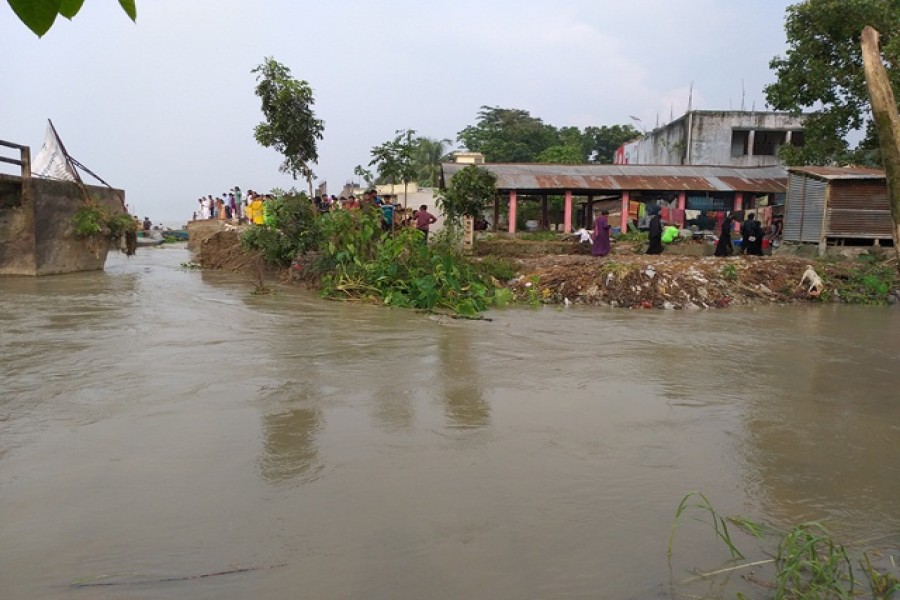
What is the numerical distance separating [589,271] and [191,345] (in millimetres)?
7783

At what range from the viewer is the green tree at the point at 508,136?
135ft

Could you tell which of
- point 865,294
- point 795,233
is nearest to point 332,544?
point 865,294

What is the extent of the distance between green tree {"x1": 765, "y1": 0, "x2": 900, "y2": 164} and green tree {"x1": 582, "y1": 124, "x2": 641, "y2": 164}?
2753cm

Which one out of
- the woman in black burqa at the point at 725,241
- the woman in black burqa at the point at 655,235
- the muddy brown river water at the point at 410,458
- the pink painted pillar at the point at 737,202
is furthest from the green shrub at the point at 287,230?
the pink painted pillar at the point at 737,202

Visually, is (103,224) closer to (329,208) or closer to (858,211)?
(329,208)

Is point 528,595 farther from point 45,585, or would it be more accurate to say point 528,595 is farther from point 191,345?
point 191,345

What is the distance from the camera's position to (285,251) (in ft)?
48.3

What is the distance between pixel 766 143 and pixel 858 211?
47.1 ft

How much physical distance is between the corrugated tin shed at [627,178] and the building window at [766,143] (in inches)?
251

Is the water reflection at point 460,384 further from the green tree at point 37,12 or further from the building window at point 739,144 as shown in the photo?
the building window at point 739,144

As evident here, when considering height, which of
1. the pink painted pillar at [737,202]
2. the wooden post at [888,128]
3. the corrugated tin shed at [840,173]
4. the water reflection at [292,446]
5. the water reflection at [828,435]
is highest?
the corrugated tin shed at [840,173]

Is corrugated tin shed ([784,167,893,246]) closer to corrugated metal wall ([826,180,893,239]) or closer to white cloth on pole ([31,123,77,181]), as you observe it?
corrugated metal wall ([826,180,893,239])

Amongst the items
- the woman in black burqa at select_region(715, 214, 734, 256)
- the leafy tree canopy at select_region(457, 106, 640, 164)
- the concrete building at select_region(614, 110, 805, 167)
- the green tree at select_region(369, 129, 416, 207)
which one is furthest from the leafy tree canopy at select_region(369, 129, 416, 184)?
the leafy tree canopy at select_region(457, 106, 640, 164)

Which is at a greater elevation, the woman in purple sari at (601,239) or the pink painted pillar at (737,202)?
the pink painted pillar at (737,202)
